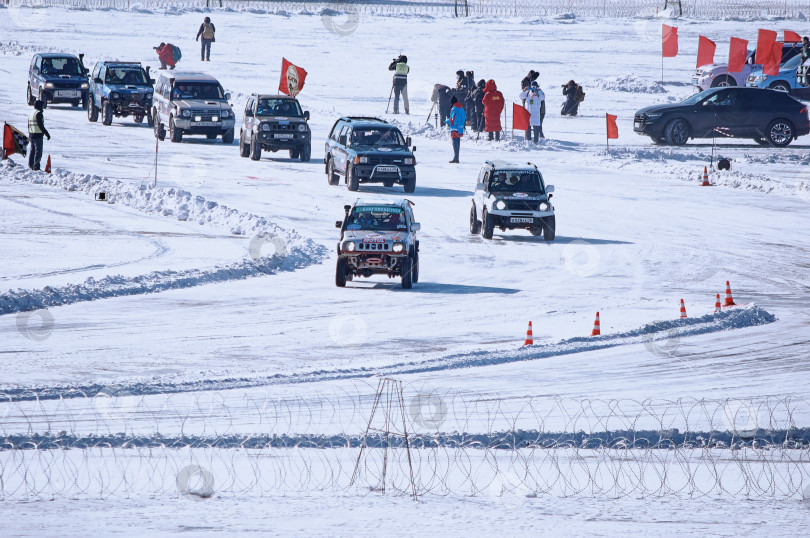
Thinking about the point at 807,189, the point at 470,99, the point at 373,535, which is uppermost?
the point at 470,99

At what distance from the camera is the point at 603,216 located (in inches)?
938

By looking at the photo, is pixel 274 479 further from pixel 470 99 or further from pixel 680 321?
pixel 470 99

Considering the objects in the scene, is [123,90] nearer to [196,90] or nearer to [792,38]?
[196,90]

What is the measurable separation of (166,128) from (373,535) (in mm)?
27383

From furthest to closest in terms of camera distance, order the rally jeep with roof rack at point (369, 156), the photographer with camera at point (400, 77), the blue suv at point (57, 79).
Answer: the blue suv at point (57, 79)
the photographer with camera at point (400, 77)
the rally jeep with roof rack at point (369, 156)

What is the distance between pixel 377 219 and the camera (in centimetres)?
1678

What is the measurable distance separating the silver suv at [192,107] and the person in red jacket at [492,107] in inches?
302

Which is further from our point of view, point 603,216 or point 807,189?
point 807,189

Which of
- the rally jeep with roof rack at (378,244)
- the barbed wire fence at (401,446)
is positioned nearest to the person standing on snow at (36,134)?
the rally jeep with roof rack at (378,244)

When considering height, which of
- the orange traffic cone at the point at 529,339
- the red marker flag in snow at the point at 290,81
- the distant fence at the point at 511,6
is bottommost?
the orange traffic cone at the point at 529,339

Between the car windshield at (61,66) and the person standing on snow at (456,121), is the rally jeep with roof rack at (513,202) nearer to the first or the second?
the person standing on snow at (456,121)

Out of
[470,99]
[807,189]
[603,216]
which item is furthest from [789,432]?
[470,99]

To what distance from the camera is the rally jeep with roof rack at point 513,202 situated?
20.7 metres

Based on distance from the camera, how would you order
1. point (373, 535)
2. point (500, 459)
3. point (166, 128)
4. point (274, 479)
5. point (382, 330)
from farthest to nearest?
point (166, 128) < point (382, 330) < point (500, 459) < point (274, 479) < point (373, 535)
